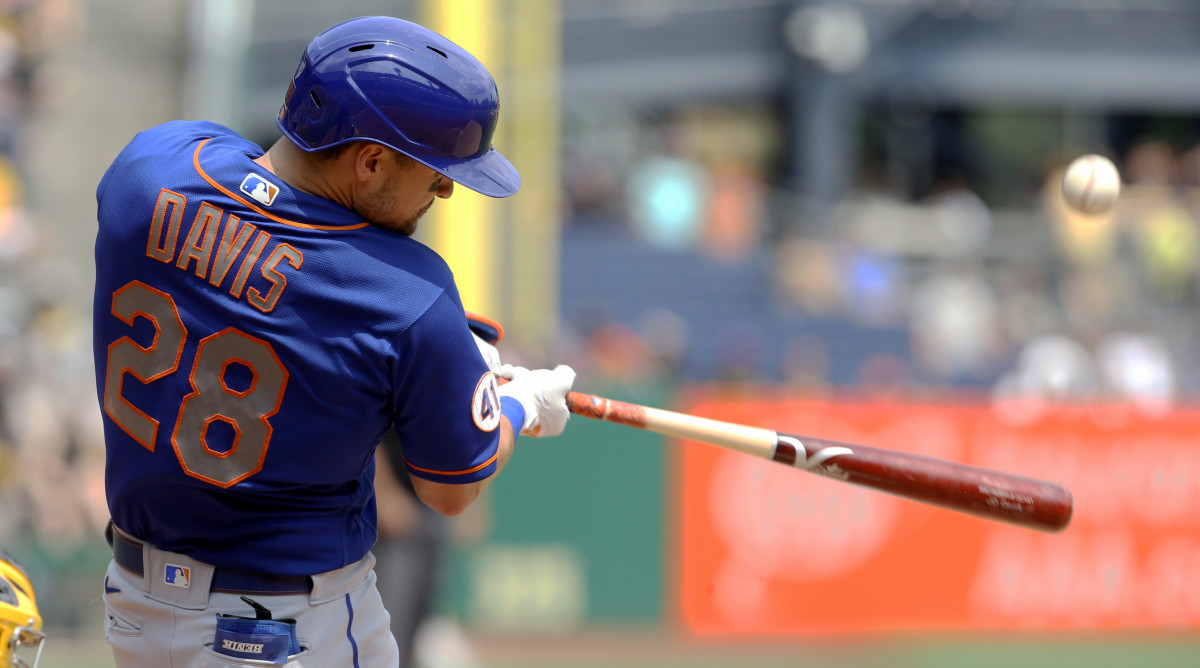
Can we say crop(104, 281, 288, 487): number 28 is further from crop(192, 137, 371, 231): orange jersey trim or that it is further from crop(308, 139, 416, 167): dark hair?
crop(308, 139, 416, 167): dark hair

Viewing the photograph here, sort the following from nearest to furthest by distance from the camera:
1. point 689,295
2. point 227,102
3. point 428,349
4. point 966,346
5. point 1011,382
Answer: point 428,349, point 1011,382, point 966,346, point 689,295, point 227,102

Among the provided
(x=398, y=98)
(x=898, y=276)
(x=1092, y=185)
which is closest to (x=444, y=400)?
(x=398, y=98)

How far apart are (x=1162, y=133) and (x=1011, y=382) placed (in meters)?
8.77

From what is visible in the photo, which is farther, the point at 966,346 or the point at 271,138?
the point at 271,138

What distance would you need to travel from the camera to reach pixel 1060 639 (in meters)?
8.51

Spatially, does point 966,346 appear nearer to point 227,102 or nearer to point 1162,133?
point 1162,133

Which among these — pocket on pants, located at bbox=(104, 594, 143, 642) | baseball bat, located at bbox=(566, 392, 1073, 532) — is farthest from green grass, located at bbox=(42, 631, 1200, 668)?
pocket on pants, located at bbox=(104, 594, 143, 642)

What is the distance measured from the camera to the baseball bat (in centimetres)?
288

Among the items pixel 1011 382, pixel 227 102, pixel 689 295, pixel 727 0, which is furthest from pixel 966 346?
pixel 227 102

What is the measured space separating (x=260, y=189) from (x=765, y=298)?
11.5 m

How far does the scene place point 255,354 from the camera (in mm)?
2135

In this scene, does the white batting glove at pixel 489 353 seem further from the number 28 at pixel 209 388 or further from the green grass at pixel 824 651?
the green grass at pixel 824 651

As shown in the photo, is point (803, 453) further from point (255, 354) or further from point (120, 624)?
point (120, 624)

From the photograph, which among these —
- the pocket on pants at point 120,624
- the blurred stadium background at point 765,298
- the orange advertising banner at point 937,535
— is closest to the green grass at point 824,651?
the blurred stadium background at point 765,298
